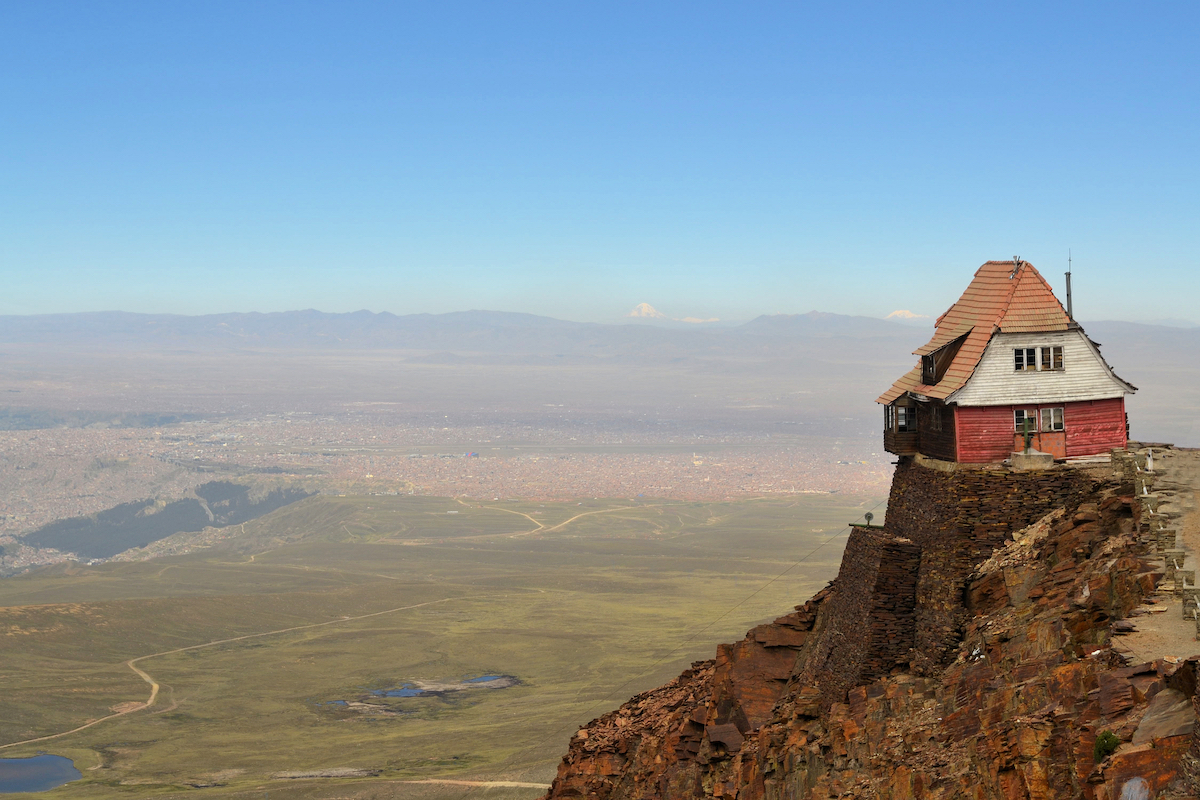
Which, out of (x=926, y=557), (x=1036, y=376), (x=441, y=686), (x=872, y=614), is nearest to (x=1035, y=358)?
(x=1036, y=376)

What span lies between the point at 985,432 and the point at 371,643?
90.3m

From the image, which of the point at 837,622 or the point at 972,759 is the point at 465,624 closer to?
the point at 837,622

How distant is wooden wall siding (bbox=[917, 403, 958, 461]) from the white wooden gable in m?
0.64

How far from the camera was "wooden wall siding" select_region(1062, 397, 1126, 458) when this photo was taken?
808 inches

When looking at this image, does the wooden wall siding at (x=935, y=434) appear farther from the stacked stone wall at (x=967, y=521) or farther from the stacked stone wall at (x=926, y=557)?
the stacked stone wall at (x=967, y=521)

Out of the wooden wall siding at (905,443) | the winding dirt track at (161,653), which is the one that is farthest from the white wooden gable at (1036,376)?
the winding dirt track at (161,653)

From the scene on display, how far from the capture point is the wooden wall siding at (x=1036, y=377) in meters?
20.3

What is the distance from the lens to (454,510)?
200 meters

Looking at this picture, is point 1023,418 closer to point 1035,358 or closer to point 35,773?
point 1035,358

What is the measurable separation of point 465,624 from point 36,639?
36.8 metres

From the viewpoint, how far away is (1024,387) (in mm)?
20391

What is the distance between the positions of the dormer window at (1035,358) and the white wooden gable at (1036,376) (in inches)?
2.3

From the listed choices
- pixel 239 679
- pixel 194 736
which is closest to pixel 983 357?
pixel 194 736

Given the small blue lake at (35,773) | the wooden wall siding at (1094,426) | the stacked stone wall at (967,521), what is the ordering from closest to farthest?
the stacked stone wall at (967,521) → the wooden wall siding at (1094,426) → the small blue lake at (35,773)
